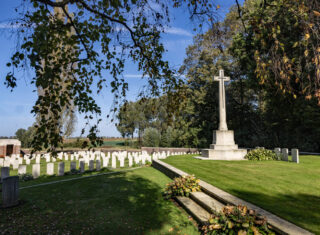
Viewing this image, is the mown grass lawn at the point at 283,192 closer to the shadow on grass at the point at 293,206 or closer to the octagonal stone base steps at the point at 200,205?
the shadow on grass at the point at 293,206

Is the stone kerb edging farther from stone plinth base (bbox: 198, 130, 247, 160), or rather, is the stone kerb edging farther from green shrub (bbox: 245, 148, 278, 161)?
green shrub (bbox: 245, 148, 278, 161)

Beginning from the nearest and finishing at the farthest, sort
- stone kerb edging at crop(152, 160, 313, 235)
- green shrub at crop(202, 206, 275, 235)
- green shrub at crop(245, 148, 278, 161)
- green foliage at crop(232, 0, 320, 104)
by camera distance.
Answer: green foliage at crop(232, 0, 320, 104)
stone kerb edging at crop(152, 160, 313, 235)
green shrub at crop(202, 206, 275, 235)
green shrub at crop(245, 148, 278, 161)

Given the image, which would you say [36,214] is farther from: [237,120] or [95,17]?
[237,120]

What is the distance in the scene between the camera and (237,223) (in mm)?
3453

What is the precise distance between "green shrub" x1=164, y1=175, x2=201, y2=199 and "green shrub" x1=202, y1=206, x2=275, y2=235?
237 centimetres

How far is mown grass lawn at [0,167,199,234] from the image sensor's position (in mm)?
4426

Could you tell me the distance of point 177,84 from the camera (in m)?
5.31

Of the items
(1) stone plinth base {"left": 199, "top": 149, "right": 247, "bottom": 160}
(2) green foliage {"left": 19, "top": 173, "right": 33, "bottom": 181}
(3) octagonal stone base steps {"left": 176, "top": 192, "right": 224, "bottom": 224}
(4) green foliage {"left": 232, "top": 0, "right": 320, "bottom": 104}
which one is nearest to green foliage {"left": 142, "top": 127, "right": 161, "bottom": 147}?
(4) green foliage {"left": 232, "top": 0, "right": 320, "bottom": 104}

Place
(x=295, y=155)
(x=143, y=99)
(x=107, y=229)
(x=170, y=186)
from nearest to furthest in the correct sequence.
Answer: (x=107, y=229)
(x=143, y=99)
(x=170, y=186)
(x=295, y=155)

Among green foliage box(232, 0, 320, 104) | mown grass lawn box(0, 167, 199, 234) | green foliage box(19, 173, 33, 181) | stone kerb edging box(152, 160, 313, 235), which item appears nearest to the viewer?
green foliage box(232, 0, 320, 104)

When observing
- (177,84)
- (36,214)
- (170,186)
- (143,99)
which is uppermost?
(177,84)

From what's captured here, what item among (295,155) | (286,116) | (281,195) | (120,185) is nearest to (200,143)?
(286,116)

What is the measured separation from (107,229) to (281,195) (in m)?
4.22

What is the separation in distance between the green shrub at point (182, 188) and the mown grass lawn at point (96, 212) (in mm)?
332
